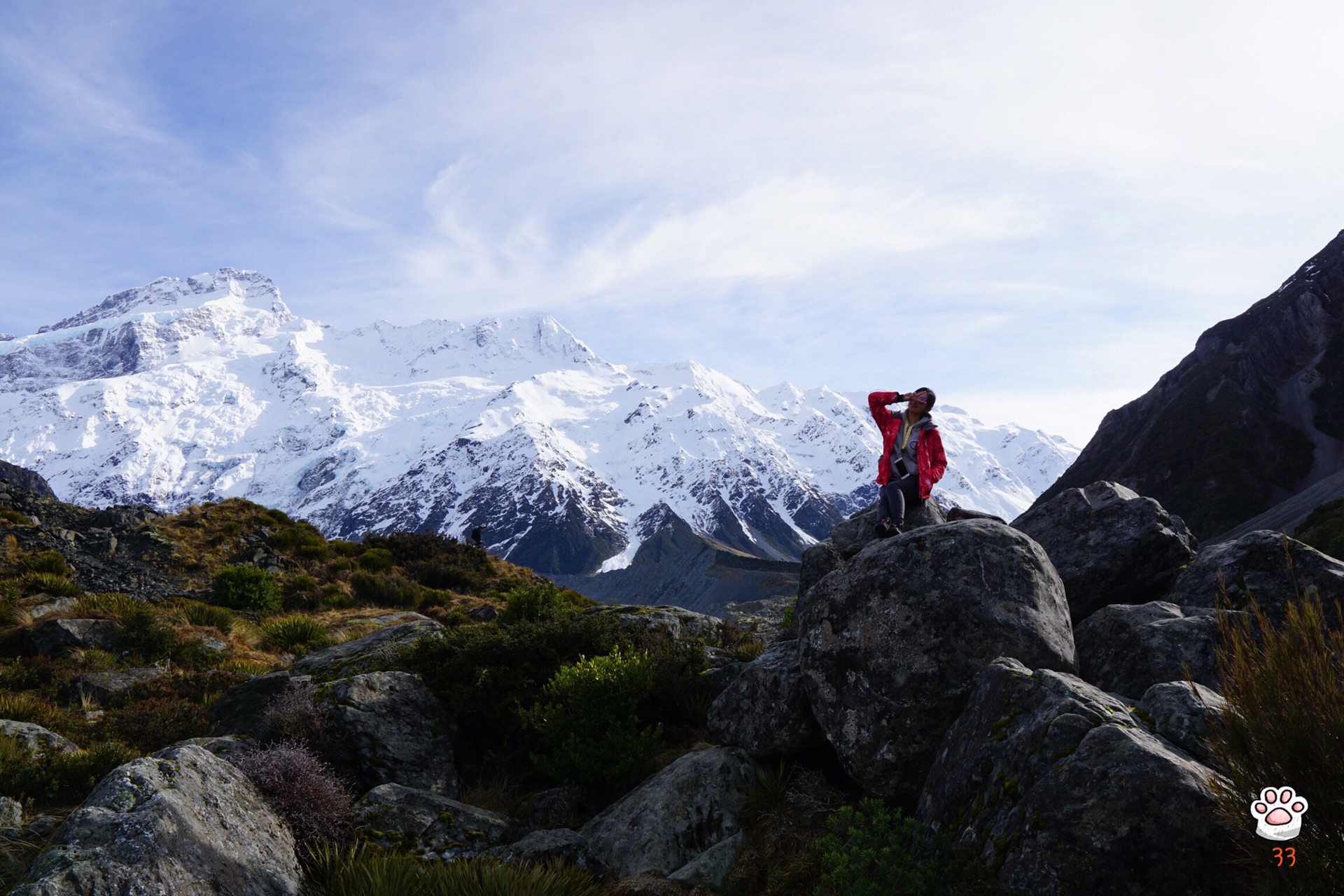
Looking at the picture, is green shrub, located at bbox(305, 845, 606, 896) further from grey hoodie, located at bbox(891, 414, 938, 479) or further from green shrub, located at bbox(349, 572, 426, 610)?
green shrub, located at bbox(349, 572, 426, 610)

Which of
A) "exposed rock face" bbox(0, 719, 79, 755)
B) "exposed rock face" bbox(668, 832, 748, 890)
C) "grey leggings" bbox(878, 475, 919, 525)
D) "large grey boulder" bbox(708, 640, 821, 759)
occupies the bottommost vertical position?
"exposed rock face" bbox(668, 832, 748, 890)

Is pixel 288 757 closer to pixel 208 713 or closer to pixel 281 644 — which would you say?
pixel 208 713

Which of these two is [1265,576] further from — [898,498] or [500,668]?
[500,668]

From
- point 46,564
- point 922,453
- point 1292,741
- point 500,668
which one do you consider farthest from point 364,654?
point 46,564

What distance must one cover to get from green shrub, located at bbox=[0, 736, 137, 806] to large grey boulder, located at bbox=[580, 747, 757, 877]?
233 inches

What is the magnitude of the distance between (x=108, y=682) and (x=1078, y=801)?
14799mm

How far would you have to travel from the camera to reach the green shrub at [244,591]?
20.1 m

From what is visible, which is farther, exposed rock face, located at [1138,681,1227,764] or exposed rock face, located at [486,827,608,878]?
exposed rock face, located at [486,827,608,878]

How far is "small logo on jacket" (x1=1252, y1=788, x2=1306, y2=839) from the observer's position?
4.15 metres

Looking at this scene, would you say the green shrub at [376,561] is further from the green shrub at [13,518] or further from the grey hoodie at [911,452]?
the grey hoodie at [911,452]

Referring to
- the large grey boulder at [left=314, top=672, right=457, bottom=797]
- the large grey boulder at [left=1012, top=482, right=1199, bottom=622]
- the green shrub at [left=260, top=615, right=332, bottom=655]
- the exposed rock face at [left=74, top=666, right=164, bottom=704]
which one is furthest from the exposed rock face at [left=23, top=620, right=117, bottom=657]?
the large grey boulder at [left=1012, top=482, right=1199, bottom=622]

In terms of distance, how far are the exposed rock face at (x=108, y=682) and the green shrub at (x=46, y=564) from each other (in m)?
8.31

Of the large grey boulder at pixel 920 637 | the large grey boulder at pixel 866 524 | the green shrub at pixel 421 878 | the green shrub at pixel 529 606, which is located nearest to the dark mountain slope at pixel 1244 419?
the large grey boulder at pixel 866 524

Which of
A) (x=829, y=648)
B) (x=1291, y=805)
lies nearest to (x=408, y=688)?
(x=829, y=648)
